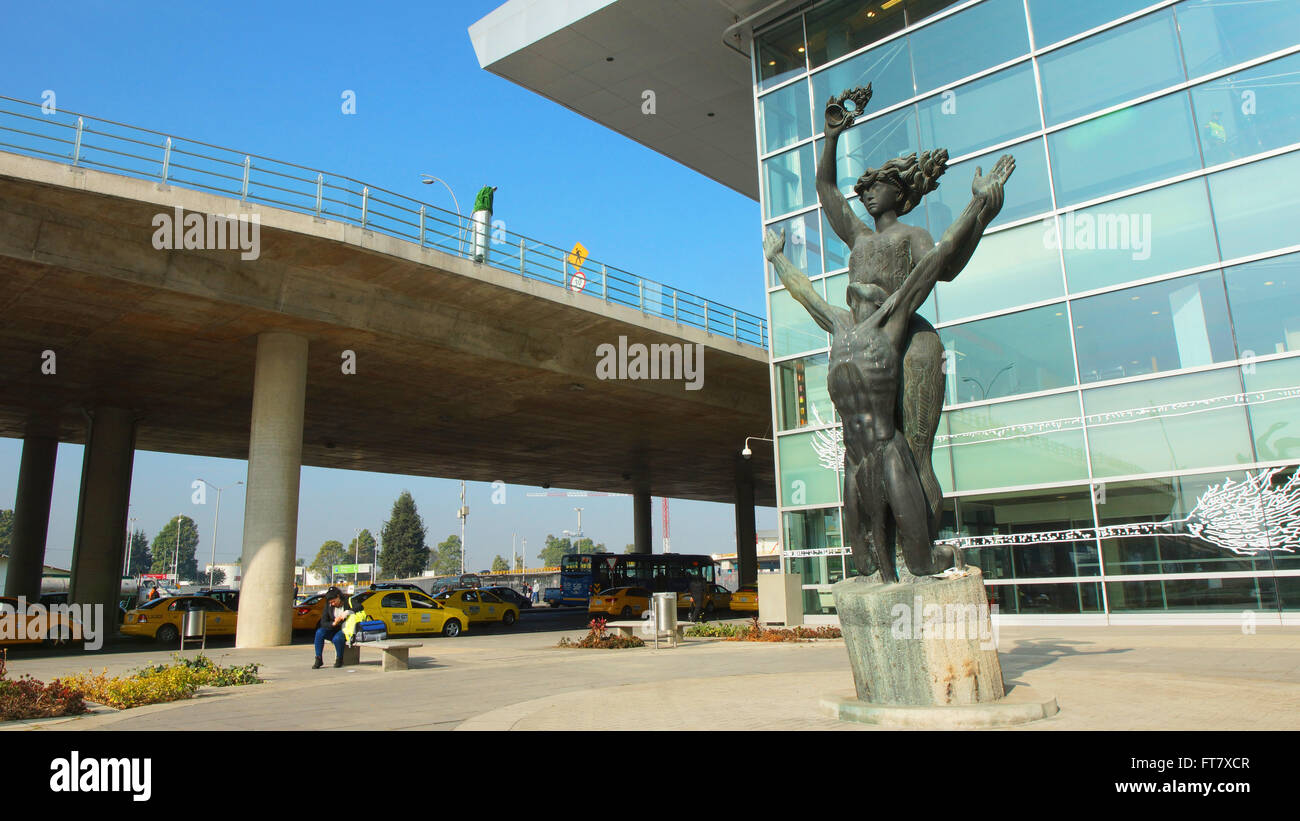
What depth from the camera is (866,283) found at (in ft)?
29.2

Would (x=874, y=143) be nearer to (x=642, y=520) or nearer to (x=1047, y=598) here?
(x=1047, y=598)

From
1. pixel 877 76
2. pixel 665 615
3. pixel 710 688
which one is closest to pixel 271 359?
pixel 665 615

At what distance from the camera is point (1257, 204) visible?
727 inches

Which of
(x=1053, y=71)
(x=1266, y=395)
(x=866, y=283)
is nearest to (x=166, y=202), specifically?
(x=866, y=283)

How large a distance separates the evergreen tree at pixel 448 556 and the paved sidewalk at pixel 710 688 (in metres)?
166

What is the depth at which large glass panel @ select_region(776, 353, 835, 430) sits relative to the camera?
24734 millimetres

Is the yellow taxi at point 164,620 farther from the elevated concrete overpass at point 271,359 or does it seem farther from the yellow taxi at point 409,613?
the elevated concrete overpass at point 271,359

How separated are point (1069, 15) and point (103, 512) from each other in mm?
37139

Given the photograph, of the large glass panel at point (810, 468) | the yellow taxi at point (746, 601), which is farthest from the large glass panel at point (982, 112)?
the yellow taxi at point (746, 601)

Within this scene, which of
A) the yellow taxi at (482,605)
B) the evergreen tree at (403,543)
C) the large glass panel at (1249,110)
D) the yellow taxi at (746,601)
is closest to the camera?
the large glass panel at (1249,110)

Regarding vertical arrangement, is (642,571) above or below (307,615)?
above

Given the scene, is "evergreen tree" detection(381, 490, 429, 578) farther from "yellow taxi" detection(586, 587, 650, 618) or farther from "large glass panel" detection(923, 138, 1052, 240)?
"large glass panel" detection(923, 138, 1052, 240)

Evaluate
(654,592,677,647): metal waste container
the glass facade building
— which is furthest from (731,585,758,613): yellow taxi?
(654,592,677,647): metal waste container

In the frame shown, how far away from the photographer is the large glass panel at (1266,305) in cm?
1764
